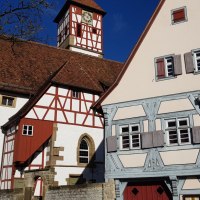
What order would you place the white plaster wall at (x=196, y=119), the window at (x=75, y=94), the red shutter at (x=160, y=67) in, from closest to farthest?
the white plaster wall at (x=196, y=119) < the red shutter at (x=160, y=67) < the window at (x=75, y=94)

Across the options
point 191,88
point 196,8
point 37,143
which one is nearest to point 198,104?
point 191,88

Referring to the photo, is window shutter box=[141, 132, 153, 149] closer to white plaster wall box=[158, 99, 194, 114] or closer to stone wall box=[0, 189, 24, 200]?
white plaster wall box=[158, 99, 194, 114]

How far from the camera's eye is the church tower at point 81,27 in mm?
37062

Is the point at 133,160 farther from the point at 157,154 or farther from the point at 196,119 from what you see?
the point at 196,119

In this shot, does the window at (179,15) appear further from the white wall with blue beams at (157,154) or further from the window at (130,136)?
the window at (130,136)

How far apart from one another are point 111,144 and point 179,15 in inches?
263

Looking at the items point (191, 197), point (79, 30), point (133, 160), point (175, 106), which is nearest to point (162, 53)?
point (175, 106)

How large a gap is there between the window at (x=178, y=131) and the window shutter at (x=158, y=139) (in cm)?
29

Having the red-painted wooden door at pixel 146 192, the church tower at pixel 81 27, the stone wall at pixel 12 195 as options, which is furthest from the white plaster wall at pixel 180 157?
the church tower at pixel 81 27

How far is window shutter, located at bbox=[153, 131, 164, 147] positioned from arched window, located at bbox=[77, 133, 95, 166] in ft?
28.9

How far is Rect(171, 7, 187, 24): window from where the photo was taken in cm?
1480

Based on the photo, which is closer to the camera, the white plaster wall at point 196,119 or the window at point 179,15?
the white plaster wall at point 196,119

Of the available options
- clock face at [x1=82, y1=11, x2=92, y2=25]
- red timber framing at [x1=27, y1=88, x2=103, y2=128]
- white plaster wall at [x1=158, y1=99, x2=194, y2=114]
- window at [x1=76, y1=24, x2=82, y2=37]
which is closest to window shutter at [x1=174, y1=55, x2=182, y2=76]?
white plaster wall at [x1=158, y1=99, x2=194, y2=114]

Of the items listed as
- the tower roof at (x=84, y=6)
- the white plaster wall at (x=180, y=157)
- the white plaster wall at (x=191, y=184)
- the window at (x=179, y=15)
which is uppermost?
the tower roof at (x=84, y=6)
